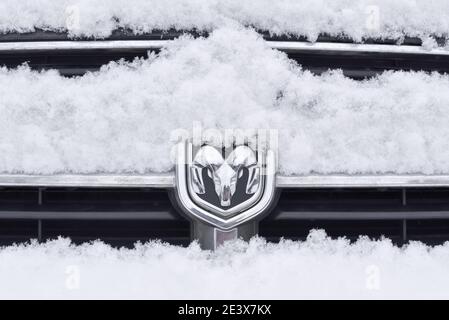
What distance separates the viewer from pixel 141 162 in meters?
1.35

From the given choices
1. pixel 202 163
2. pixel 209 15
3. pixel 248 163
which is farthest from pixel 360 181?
pixel 209 15

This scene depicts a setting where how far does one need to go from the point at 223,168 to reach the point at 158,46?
363 mm

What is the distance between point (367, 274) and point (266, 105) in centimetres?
48

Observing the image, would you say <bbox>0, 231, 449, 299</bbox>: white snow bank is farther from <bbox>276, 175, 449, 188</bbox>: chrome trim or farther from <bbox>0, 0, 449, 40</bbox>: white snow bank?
<bbox>0, 0, 449, 40</bbox>: white snow bank

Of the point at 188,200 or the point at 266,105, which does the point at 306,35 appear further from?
the point at 188,200

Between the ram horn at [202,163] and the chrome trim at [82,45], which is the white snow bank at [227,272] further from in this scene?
the chrome trim at [82,45]

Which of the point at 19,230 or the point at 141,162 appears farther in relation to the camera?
the point at 19,230

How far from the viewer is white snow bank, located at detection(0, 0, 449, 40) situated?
1.39m

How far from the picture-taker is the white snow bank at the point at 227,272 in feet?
4.23

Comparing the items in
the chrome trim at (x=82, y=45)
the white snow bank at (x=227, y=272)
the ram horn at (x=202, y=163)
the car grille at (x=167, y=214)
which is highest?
the chrome trim at (x=82, y=45)

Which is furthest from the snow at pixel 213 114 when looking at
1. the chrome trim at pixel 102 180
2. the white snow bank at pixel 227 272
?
the white snow bank at pixel 227 272

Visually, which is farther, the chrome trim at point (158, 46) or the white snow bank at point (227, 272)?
the chrome trim at point (158, 46)

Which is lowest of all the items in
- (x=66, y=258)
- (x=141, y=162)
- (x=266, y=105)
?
(x=66, y=258)
